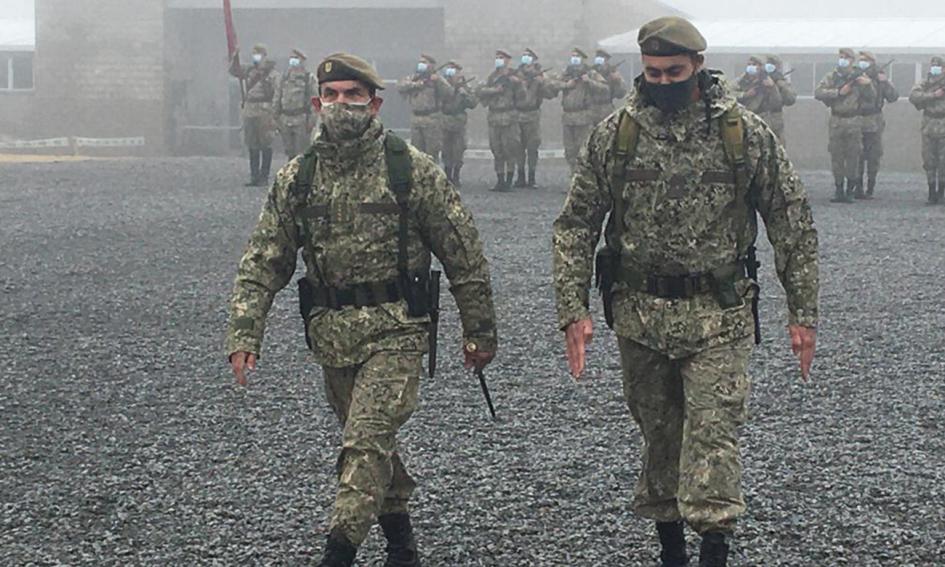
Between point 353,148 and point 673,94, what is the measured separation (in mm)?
963

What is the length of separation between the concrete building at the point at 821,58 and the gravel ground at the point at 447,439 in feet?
64.5

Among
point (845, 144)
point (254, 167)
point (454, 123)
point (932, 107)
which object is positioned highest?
point (932, 107)

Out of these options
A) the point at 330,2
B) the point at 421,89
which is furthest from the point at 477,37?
the point at 421,89

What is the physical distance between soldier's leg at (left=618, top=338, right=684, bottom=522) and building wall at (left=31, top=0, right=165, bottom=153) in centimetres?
3081

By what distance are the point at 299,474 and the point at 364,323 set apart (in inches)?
59.0

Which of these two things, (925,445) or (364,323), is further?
(925,445)

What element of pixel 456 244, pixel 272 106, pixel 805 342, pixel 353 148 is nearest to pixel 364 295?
pixel 456 244

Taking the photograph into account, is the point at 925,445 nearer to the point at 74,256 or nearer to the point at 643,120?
the point at 643,120

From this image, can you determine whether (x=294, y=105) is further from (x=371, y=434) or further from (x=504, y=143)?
(x=371, y=434)

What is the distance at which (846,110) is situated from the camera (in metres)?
19.7

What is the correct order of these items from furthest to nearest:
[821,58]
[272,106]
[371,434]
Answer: [821,58], [272,106], [371,434]

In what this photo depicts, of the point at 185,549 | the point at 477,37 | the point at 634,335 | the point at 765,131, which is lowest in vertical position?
the point at 185,549

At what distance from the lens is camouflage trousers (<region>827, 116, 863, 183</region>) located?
1961 centimetres

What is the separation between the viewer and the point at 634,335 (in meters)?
4.55
